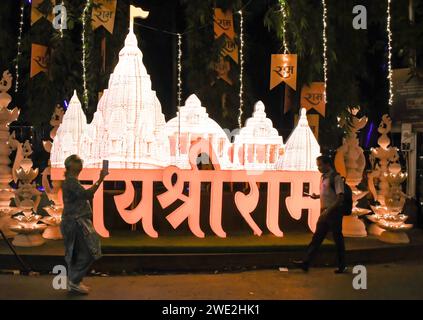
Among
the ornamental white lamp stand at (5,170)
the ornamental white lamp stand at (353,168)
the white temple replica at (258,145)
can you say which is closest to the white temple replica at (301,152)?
the white temple replica at (258,145)

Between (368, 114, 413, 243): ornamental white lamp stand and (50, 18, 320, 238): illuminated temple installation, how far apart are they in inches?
57.2

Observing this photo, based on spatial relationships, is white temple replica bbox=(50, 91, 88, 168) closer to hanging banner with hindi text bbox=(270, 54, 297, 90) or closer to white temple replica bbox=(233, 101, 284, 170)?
white temple replica bbox=(233, 101, 284, 170)

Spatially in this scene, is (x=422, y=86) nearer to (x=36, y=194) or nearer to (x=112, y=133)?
(x=112, y=133)

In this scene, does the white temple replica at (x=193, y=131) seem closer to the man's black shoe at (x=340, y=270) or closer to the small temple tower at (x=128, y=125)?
the small temple tower at (x=128, y=125)

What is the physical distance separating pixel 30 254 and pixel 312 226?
199 inches

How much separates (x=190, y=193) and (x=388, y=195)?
402 centimetres

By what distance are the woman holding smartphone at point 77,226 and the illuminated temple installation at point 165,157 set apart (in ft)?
8.45

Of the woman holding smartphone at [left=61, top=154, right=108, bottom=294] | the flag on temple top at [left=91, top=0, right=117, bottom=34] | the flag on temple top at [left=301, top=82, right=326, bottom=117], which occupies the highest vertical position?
the flag on temple top at [left=91, top=0, right=117, bottom=34]

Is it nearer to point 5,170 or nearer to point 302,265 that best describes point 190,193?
point 302,265

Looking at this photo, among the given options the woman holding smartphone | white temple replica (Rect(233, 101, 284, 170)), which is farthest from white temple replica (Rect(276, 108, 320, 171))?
the woman holding smartphone

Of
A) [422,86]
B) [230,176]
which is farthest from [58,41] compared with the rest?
[422,86]

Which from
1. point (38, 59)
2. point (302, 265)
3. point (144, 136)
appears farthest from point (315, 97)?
point (38, 59)

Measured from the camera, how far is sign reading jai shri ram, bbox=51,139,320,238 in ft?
30.8

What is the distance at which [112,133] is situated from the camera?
979 cm
